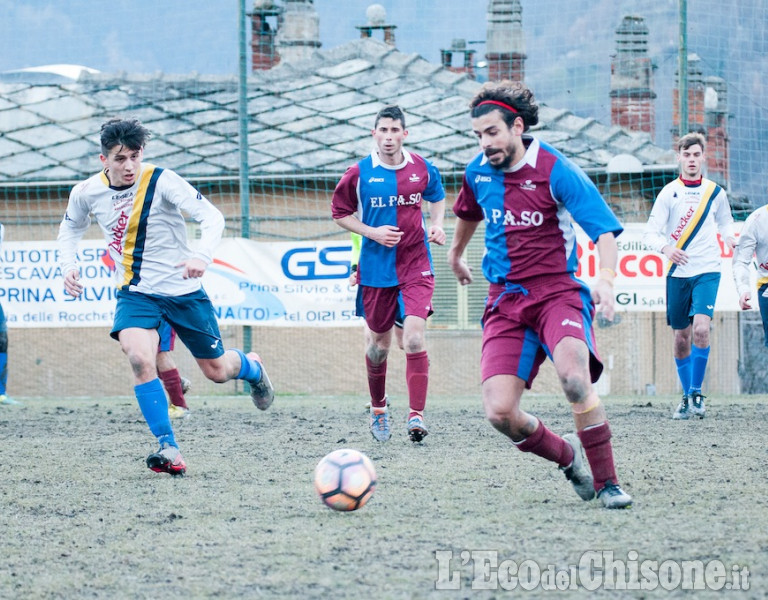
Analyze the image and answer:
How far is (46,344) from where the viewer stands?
16.2m

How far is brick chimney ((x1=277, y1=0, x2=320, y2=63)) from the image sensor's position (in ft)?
67.5

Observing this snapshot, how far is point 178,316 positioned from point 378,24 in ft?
41.8

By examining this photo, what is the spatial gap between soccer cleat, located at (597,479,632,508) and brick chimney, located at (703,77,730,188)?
36.2ft

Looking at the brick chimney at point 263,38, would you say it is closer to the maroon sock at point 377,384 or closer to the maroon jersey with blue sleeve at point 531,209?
the maroon sock at point 377,384

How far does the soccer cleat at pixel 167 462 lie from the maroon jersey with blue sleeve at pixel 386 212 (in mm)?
2094

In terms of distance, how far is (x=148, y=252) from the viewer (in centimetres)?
657

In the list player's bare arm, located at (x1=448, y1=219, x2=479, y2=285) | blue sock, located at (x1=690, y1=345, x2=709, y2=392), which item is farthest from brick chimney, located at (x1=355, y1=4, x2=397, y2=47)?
player's bare arm, located at (x1=448, y1=219, x2=479, y2=285)

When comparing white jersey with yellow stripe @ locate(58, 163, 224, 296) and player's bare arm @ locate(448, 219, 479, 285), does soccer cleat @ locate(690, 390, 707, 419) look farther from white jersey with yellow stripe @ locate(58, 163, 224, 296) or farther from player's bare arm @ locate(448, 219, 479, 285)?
white jersey with yellow stripe @ locate(58, 163, 224, 296)

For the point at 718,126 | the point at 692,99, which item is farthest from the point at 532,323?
the point at 718,126

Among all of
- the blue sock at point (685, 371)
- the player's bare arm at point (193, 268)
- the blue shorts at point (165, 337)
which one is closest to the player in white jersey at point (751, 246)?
the blue sock at point (685, 371)

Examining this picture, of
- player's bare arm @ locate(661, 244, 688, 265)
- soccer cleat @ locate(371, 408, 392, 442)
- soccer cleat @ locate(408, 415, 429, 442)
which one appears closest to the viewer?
soccer cleat @ locate(408, 415, 429, 442)

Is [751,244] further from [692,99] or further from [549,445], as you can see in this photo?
[549,445]

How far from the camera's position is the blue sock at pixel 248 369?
742 centimetres

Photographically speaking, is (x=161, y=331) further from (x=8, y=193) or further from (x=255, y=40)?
(x=255, y=40)
